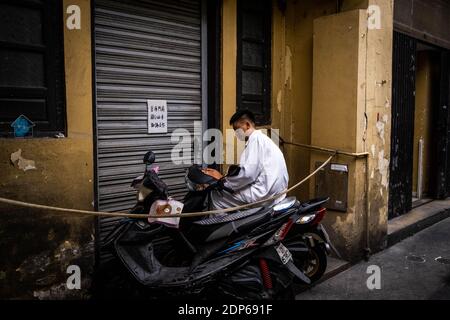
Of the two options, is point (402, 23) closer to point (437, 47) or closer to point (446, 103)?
point (437, 47)

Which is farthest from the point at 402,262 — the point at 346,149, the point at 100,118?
the point at 100,118

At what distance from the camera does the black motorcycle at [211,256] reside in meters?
3.76

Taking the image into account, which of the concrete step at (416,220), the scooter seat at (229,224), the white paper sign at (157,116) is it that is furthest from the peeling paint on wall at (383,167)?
the white paper sign at (157,116)

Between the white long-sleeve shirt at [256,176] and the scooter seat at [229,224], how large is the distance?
458mm

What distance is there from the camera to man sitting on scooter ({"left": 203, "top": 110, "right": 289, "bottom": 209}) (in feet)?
14.4

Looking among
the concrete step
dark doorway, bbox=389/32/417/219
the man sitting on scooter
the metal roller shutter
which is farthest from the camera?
dark doorway, bbox=389/32/417/219

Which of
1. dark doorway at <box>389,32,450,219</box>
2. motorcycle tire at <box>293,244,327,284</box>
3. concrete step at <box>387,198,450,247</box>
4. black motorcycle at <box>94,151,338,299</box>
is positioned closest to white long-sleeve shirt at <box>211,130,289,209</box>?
black motorcycle at <box>94,151,338,299</box>

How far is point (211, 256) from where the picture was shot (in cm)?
392

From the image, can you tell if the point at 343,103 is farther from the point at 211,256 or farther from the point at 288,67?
the point at 211,256

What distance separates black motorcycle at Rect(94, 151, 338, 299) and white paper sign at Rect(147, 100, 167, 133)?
123 cm

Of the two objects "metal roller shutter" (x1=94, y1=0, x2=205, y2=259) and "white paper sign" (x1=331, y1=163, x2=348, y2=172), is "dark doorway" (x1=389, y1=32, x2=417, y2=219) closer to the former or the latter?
"white paper sign" (x1=331, y1=163, x2=348, y2=172)

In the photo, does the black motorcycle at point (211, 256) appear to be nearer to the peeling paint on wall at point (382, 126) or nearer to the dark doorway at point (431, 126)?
the peeling paint on wall at point (382, 126)

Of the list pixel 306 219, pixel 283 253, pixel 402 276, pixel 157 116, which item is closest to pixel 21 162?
pixel 157 116

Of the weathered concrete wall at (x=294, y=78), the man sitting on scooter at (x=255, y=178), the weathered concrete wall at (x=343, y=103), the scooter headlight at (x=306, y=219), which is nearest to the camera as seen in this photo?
the scooter headlight at (x=306, y=219)
